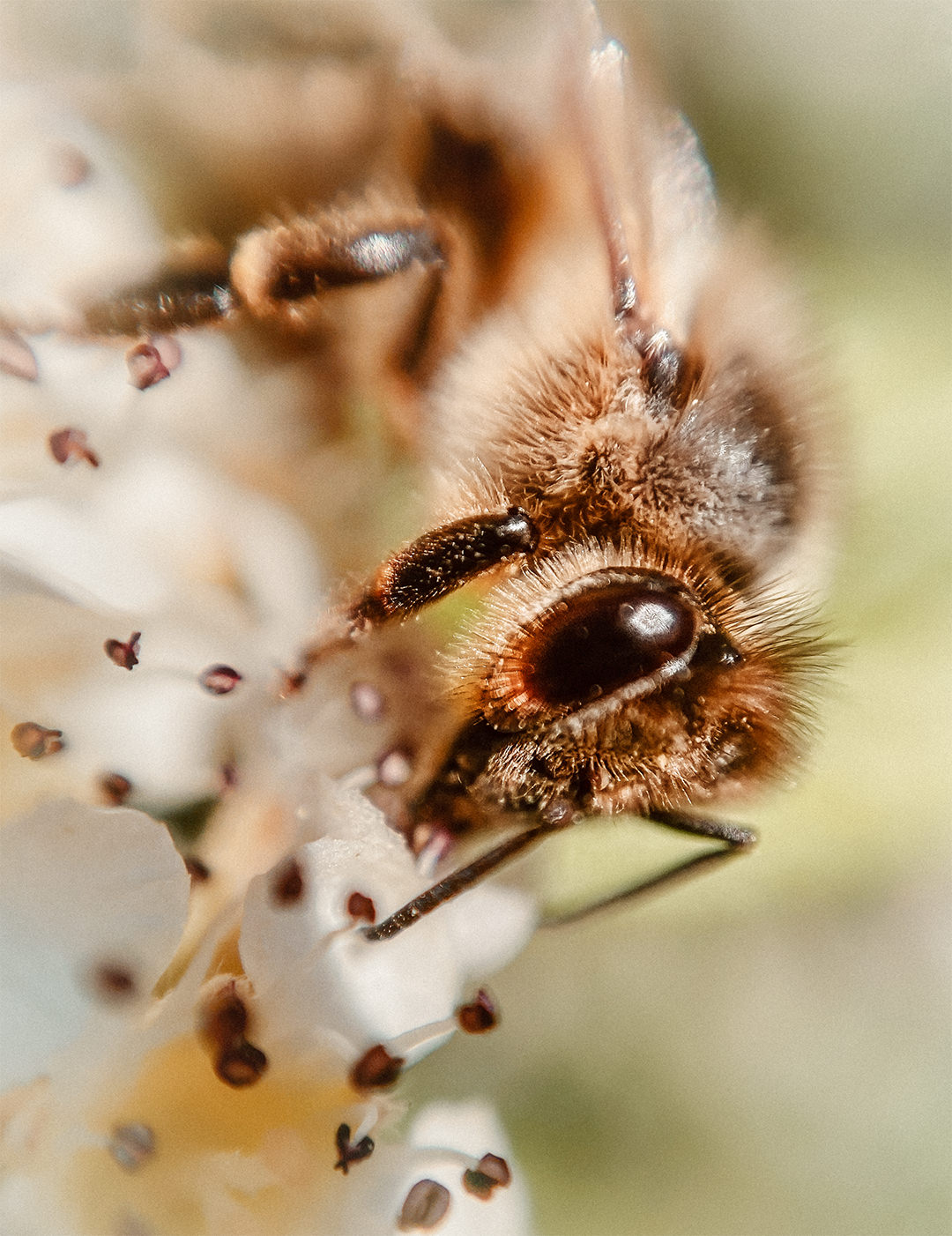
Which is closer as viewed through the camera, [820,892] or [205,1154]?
[205,1154]

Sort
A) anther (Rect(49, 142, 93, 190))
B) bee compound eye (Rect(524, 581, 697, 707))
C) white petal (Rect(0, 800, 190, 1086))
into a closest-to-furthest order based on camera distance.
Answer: bee compound eye (Rect(524, 581, 697, 707)) → white petal (Rect(0, 800, 190, 1086)) → anther (Rect(49, 142, 93, 190))

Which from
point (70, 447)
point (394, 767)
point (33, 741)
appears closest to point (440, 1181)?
point (394, 767)

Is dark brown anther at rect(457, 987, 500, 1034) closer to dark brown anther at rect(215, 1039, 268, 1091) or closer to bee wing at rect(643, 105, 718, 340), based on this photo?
dark brown anther at rect(215, 1039, 268, 1091)

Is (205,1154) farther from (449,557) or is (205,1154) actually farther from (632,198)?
(632,198)

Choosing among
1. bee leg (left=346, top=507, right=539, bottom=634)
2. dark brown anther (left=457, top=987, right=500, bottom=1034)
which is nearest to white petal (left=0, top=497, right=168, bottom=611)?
bee leg (left=346, top=507, right=539, bottom=634)

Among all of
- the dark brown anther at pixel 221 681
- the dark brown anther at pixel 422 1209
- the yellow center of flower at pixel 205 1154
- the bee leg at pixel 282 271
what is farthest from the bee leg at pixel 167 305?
the dark brown anther at pixel 422 1209

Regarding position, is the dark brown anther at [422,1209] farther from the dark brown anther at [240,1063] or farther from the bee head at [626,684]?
the bee head at [626,684]

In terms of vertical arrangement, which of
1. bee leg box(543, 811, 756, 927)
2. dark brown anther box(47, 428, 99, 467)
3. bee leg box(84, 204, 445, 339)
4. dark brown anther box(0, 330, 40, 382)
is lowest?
bee leg box(543, 811, 756, 927)
